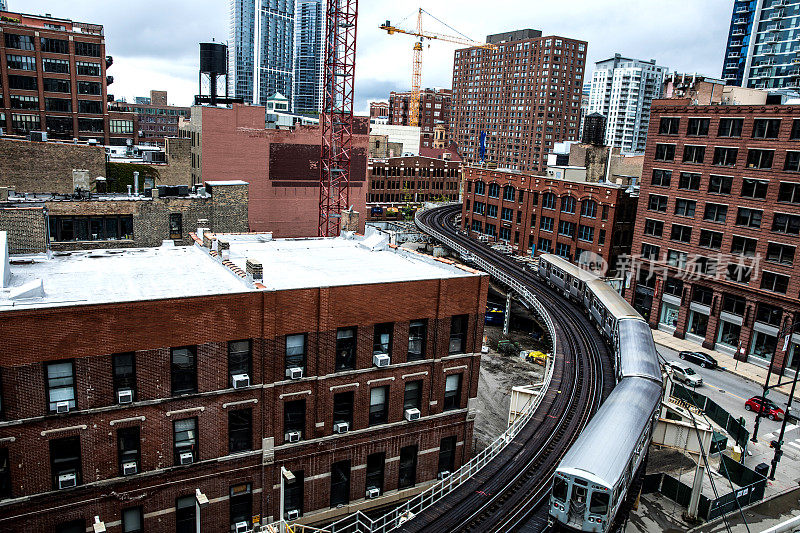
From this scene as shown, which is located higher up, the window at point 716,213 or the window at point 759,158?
the window at point 759,158

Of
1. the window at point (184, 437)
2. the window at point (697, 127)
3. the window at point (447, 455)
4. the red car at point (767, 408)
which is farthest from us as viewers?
the window at point (697, 127)

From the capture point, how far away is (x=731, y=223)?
59.2 metres

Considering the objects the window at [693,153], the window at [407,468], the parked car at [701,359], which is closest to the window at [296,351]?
the window at [407,468]

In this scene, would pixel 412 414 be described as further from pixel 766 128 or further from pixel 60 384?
pixel 766 128

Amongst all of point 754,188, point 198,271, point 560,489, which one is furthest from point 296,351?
point 754,188

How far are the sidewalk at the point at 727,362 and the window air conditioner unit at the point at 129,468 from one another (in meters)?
52.9

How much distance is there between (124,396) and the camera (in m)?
23.4

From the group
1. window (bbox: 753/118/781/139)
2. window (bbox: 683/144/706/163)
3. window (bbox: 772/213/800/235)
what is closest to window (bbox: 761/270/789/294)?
window (bbox: 772/213/800/235)

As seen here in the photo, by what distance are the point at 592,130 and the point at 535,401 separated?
65.4 metres

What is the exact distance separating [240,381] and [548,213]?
68931 millimetres

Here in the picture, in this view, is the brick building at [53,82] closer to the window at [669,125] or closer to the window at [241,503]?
the window at [241,503]

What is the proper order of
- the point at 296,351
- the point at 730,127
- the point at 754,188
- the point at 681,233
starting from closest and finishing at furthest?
the point at 296,351 → the point at 754,188 → the point at 730,127 → the point at 681,233

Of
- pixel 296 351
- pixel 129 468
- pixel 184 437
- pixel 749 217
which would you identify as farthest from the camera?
pixel 749 217

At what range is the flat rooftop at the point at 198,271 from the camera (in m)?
24.6
